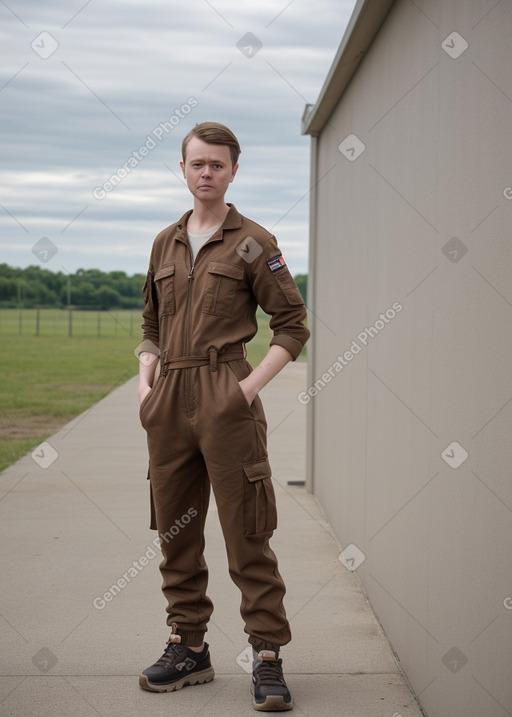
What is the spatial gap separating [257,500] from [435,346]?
78cm

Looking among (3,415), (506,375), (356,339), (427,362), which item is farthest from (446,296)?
(3,415)

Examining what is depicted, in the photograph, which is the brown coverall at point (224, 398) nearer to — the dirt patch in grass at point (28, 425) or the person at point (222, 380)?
the person at point (222, 380)

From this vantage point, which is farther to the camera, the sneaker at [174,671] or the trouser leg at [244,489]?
the sneaker at [174,671]

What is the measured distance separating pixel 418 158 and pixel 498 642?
5.92ft

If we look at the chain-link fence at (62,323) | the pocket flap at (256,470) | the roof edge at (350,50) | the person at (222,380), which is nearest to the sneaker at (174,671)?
the person at (222,380)

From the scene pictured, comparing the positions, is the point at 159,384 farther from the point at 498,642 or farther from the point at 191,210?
the point at 498,642

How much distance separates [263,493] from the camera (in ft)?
10.8

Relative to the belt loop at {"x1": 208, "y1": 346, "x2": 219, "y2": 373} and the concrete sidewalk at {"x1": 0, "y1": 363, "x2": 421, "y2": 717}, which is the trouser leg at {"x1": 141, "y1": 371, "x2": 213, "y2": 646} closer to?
the belt loop at {"x1": 208, "y1": 346, "x2": 219, "y2": 373}

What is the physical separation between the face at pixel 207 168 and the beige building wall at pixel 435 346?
701 mm

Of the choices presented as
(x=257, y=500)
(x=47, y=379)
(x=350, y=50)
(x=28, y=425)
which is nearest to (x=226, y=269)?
(x=257, y=500)

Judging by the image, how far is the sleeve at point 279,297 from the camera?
3.28 metres

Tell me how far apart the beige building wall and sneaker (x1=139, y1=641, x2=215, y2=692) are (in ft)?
2.56

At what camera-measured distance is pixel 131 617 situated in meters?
4.36

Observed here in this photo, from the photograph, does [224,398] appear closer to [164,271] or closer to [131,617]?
[164,271]
